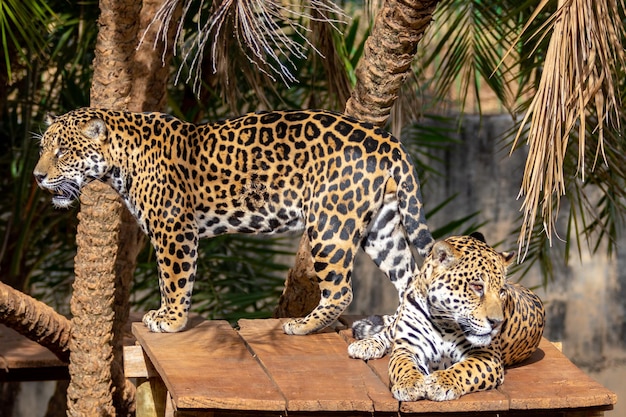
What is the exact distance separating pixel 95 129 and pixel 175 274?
917 millimetres

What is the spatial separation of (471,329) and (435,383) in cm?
33

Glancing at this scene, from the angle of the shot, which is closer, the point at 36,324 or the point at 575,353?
the point at 36,324

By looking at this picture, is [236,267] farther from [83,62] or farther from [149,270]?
[83,62]

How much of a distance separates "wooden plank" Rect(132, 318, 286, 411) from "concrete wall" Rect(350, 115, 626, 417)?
6.12 m

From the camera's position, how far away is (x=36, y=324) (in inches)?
289

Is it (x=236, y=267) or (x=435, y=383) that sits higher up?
(x=435, y=383)

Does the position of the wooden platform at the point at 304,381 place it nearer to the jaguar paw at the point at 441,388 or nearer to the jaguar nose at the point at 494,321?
the jaguar paw at the point at 441,388

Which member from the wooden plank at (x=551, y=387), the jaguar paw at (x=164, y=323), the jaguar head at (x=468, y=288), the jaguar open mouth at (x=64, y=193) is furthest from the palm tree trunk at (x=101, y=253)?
the wooden plank at (x=551, y=387)

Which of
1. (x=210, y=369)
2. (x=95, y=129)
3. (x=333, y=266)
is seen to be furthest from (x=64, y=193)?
(x=333, y=266)

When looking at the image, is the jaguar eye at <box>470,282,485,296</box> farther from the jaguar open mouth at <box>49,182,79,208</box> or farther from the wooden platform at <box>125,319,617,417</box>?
the jaguar open mouth at <box>49,182,79,208</box>

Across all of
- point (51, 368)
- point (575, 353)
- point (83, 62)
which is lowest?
point (575, 353)

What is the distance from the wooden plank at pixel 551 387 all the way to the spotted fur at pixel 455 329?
102 millimetres

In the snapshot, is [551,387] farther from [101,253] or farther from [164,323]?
[101,253]

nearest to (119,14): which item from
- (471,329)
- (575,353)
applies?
(471,329)
